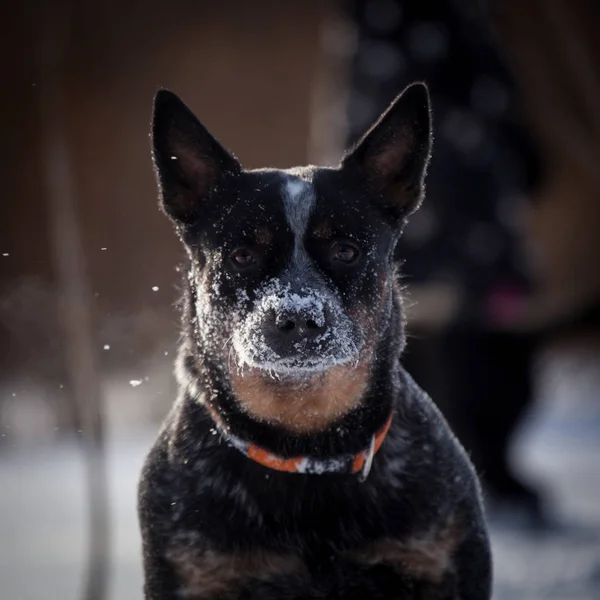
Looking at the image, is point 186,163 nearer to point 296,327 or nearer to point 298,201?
point 298,201

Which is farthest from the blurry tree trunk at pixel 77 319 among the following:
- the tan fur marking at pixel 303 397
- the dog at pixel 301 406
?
the tan fur marking at pixel 303 397

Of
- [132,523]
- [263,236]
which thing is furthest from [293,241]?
[132,523]

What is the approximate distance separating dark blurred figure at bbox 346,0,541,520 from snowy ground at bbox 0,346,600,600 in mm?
901

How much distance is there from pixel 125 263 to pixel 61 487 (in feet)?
8.11

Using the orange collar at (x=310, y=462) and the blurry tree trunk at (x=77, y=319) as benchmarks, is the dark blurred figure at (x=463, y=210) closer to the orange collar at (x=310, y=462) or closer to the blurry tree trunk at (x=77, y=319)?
the blurry tree trunk at (x=77, y=319)

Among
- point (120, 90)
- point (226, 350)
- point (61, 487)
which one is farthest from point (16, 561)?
point (120, 90)

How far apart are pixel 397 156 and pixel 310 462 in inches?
44.7

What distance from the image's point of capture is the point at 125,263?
10750 millimetres

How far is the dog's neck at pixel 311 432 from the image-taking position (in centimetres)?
364

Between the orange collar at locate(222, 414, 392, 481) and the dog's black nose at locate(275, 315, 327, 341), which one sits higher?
the dog's black nose at locate(275, 315, 327, 341)

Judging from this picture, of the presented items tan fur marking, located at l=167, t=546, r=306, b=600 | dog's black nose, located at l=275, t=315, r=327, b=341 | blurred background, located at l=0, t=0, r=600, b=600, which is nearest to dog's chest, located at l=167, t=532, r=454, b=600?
tan fur marking, located at l=167, t=546, r=306, b=600

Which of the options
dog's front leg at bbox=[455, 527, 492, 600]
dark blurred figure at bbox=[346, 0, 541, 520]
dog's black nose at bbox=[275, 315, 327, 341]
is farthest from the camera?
dark blurred figure at bbox=[346, 0, 541, 520]

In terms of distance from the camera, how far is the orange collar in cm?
360

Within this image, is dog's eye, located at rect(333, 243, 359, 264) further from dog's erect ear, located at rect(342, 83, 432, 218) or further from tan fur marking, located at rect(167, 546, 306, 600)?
tan fur marking, located at rect(167, 546, 306, 600)
